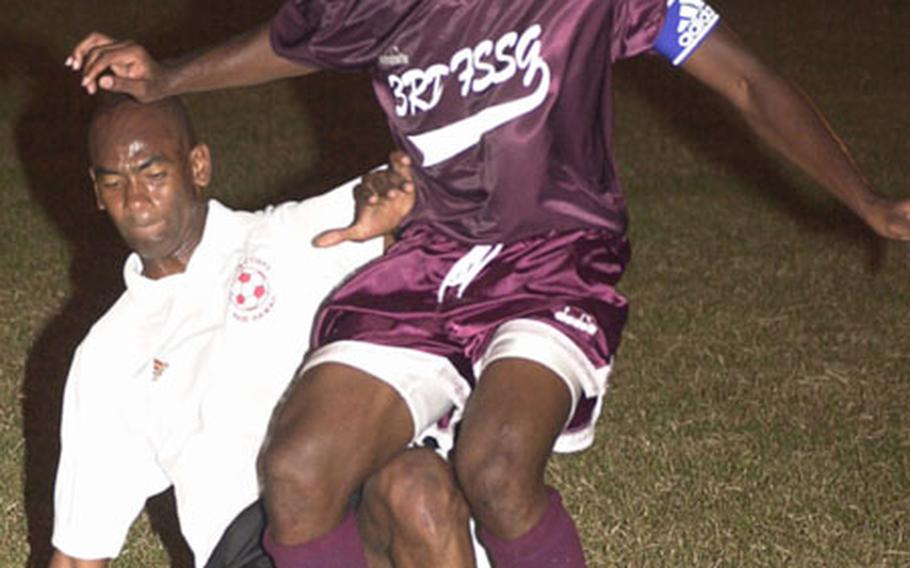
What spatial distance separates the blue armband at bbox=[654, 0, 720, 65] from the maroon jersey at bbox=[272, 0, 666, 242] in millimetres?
22

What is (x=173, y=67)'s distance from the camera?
143 inches

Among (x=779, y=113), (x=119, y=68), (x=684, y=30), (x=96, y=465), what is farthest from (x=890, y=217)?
(x=96, y=465)

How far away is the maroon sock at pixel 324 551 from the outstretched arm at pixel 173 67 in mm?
883

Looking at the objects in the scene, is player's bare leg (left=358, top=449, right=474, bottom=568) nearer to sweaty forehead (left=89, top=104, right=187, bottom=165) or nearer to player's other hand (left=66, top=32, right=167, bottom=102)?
sweaty forehead (left=89, top=104, right=187, bottom=165)

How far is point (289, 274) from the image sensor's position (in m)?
3.65

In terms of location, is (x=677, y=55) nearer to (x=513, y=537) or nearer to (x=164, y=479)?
(x=513, y=537)

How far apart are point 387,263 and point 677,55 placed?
65 cm

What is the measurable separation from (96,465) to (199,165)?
0.60 metres

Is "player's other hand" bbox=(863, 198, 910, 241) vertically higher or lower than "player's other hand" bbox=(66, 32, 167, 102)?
lower

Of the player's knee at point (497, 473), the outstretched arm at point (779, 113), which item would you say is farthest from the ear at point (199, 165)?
the outstretched arm at point (779, 113)

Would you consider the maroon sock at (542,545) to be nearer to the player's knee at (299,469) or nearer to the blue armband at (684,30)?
the player's knee at (299,469)

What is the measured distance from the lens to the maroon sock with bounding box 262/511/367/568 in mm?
3229

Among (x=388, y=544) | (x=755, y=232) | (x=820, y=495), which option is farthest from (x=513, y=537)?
(x=755, y=232)

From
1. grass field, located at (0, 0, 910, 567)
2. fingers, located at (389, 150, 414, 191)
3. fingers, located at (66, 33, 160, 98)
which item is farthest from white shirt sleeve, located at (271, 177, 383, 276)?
grass field, located at (0, 0, 910, 567)
